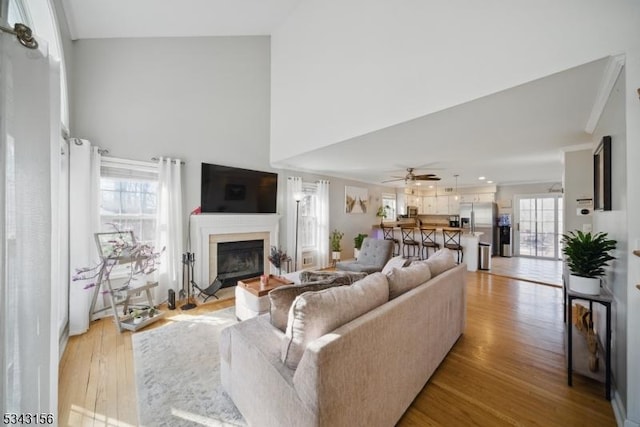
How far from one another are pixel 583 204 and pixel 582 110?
165 cm

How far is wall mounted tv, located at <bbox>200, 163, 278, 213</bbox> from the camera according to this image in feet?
13.1

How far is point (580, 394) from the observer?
1865 millimetres

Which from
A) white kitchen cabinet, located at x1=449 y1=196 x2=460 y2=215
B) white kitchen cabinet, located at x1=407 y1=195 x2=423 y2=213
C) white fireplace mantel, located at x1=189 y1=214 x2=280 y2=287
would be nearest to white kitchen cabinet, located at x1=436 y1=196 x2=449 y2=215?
white kitchen cabinet, located at x1=449 y1=196 x2=460 y2=215

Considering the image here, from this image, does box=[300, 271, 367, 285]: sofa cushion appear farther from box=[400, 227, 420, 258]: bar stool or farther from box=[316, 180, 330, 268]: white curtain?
box=[400, 227, 420, 258]: bar stool

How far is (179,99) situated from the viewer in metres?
3.76

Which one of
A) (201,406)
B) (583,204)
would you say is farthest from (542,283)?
(201,406)

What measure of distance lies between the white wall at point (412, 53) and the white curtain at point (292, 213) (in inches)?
34.8

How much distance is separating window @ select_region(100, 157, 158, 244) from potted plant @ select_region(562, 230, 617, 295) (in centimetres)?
470

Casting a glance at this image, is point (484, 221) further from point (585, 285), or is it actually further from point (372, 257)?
point (585, 285)

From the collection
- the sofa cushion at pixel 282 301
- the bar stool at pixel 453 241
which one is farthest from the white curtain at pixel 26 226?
the bar stool at pixel 453 241

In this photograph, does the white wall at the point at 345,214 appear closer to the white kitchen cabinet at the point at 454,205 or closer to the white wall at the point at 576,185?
the white kitchen cabinet at the point at 454,205

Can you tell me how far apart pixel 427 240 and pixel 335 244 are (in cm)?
234

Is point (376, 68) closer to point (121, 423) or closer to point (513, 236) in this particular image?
point (121, 423)

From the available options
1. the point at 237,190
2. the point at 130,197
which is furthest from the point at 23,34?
the point at 237,190
